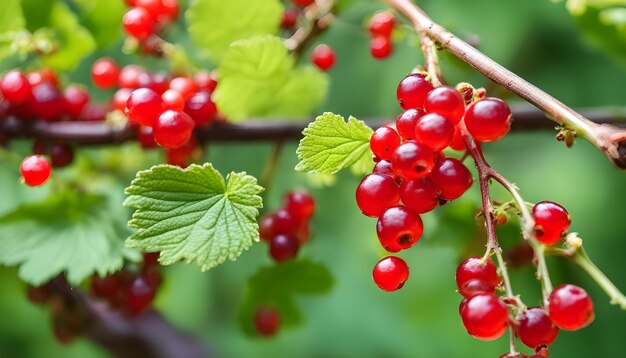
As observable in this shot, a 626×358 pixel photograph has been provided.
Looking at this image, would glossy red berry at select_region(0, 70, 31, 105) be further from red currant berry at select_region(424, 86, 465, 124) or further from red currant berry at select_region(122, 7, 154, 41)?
red currant berry at select_region(424, 86, 465, 124)

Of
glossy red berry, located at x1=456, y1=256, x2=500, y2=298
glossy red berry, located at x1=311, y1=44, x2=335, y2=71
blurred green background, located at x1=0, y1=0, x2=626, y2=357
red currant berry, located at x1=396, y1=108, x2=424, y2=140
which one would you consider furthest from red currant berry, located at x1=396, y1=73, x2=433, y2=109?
blurred green background, located at x1=0, y1=0, x2=626, y2=357

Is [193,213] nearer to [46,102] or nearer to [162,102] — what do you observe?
[162,102]

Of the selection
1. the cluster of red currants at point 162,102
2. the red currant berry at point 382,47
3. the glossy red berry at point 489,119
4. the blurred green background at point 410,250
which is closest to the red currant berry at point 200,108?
the cluster of red currants at point 162,102

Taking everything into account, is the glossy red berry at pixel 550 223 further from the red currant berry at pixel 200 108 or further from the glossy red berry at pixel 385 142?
the red currant berry at pixel 200 108

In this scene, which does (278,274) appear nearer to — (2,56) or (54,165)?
(54,165)

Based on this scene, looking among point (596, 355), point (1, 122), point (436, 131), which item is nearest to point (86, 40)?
point (1, 122)

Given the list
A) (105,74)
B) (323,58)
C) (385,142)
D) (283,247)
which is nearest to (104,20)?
(105,74)
